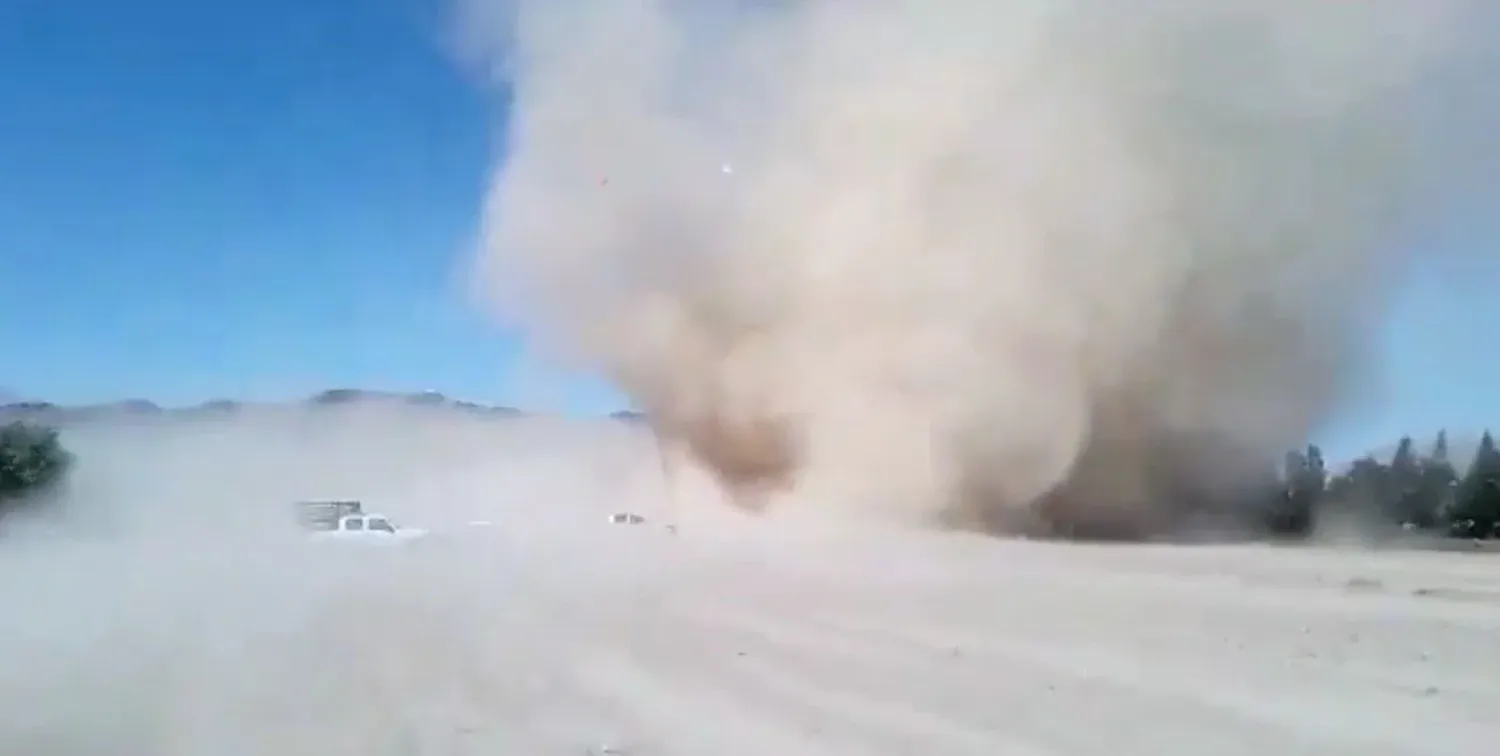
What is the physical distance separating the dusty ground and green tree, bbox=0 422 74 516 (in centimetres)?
1605

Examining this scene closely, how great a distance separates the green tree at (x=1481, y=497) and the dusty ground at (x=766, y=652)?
1088cm

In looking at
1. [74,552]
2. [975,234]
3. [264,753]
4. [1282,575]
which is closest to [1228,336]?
[975,234]

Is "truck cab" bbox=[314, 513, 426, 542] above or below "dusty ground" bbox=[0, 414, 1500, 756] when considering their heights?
above

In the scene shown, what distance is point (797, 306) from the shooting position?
3042cm

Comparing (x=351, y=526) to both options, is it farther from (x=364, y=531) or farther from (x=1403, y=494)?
(x=1403, y=494)

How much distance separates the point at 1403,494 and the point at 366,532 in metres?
26.0

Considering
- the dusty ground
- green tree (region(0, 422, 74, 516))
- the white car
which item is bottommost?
the dusty ground

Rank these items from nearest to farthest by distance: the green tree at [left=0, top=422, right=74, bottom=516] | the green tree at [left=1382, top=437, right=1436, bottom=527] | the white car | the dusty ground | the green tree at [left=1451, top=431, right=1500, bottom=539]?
1. the dusty ground
2. the white car
3. the green tree at [left=1451, top=431, right=1500, bottom=539]
4. the green tree at [left=1382, top=437, right=1436, bottom=527]
5. the green tree at [left=0, top=422, right=74, bottom=516]

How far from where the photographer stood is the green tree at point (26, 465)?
38625 mm

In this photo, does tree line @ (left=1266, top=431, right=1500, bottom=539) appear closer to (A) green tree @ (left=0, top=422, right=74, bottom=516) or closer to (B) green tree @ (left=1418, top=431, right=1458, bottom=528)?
(B) green tree @ (left=1418, top=431, right=1458, bottom=528)

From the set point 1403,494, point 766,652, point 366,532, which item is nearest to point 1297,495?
point 1403,494

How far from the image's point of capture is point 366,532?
2859 cm

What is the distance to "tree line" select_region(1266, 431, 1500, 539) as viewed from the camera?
109 feet

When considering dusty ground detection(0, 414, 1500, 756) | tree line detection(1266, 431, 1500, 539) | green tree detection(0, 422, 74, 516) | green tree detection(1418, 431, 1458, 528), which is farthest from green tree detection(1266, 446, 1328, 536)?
green tree detection(0, 422, 74, 516)
